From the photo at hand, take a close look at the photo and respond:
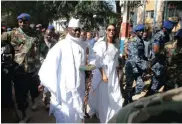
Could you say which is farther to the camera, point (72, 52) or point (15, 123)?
point (15, 123)

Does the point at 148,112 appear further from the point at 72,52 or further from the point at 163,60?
the point at 163,60

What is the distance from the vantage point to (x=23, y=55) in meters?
5.31

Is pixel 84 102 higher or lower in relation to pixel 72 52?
lower

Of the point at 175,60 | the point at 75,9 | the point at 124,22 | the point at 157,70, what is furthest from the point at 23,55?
the point at 75,9

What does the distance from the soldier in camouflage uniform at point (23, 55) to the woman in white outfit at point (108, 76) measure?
953 millimetres

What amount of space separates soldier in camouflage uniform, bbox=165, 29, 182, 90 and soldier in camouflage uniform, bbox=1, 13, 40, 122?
2395mm

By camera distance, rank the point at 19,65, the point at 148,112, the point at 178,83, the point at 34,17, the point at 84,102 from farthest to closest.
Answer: the point at 34,17
the point at 178,83
the point at 19,65
the point at 84,102
the point at 148,112

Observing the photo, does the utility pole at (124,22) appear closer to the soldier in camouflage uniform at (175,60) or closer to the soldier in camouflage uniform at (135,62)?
the soldier in camouflage uniform at (175,60)

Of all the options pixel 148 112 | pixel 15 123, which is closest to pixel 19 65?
pixel 15 123

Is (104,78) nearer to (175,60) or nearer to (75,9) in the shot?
(175,60)

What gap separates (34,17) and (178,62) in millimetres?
16285

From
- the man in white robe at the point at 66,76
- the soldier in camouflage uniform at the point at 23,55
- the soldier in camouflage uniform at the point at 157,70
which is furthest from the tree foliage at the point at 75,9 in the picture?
the man in white robe at the point at 66,76

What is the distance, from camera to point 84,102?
16.0 ft

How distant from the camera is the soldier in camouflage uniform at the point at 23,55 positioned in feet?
16.9
